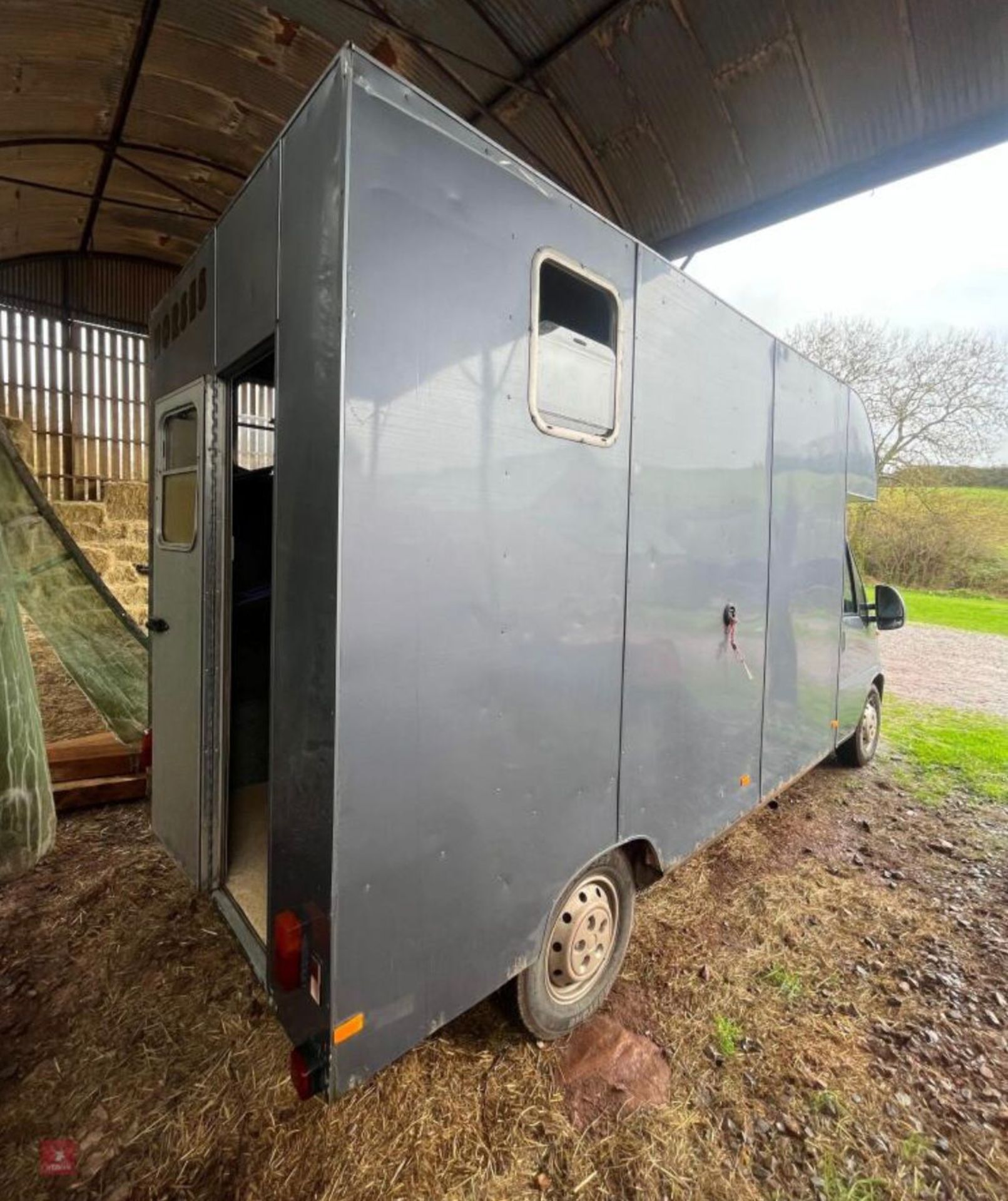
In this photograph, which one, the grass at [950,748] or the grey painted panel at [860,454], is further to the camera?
the grass at [950,748]

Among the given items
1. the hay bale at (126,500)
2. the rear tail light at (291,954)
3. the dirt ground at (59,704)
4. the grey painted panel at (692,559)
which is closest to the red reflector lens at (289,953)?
the rear tail light at (291,954)

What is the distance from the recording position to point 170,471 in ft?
8.61

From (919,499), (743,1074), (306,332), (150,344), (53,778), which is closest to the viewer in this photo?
(306,332)

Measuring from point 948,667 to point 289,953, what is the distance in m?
11.4

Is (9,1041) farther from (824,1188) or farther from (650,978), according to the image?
(824,1188)

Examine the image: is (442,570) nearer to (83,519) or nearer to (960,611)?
(83,519)

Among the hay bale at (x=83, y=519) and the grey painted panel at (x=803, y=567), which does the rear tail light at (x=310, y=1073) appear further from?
the hay bale at (x=83, y=519)

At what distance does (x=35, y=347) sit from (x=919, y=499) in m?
21.0

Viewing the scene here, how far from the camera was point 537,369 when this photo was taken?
174cm

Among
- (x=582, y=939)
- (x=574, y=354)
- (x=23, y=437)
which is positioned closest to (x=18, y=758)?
(x=582, y=939)

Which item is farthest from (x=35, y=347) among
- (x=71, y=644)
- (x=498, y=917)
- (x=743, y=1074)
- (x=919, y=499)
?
(x=919, y=499)

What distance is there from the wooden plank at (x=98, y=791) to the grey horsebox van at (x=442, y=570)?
1377mm

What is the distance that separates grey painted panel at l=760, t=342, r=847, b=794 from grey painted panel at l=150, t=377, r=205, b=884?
270 centimetres

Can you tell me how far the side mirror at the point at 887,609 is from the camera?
4418 millimetres
